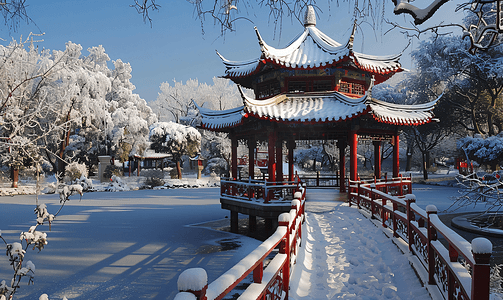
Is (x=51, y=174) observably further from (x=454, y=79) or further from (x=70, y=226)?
(x=454, y=79)

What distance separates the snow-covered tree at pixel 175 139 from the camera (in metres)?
33.8

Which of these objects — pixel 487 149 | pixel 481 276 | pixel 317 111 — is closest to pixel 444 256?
pixel 481 276

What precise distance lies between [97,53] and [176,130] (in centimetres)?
1914

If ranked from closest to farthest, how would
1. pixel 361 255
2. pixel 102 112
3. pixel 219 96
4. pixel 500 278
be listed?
pixel 361 255, pixel 500 278, pixel 102 112, pixel 219 96

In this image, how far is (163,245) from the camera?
11305mm

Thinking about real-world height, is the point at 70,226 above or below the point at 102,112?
below

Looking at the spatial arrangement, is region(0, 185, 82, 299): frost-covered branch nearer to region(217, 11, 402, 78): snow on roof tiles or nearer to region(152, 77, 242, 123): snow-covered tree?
region(217, 11, 402, 78): snow on roof tiles

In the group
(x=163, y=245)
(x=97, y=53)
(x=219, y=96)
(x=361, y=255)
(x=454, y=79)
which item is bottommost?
(x=163, y=245)

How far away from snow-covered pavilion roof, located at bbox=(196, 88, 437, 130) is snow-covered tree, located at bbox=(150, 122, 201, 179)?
20645 millimetres

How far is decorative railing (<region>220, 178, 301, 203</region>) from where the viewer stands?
10742 millimetres

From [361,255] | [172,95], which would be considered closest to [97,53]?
[172,95]

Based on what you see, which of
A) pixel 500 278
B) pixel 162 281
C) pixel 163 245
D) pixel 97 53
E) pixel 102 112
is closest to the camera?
pixel 500 278

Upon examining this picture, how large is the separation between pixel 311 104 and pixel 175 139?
2371cm

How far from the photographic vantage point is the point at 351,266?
5414 millimetres
